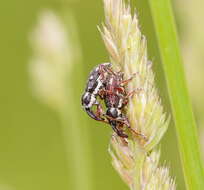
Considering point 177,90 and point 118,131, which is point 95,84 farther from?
point 177,90

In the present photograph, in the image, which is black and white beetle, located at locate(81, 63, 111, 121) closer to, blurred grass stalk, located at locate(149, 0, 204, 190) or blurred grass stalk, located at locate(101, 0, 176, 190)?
blurred grass stalk, located at locate(101, 0, 176, 190)

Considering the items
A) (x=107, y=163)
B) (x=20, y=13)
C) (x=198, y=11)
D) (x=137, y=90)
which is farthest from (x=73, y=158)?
(x=20, y=13)

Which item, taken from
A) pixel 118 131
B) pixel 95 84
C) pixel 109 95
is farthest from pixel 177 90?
pixel 95 84

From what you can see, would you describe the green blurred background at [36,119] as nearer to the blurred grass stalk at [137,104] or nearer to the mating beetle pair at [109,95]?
the mating beetle pair at [109,95]

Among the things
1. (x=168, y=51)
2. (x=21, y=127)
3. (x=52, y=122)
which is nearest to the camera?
(x=168, y=51)

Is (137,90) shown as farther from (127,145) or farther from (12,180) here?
(12,180)

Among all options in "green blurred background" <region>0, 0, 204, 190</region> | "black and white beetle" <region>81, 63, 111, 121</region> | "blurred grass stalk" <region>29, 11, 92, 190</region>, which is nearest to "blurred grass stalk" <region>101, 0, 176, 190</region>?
"black and white beetle" <region>81, 63, 111, 121</region>
